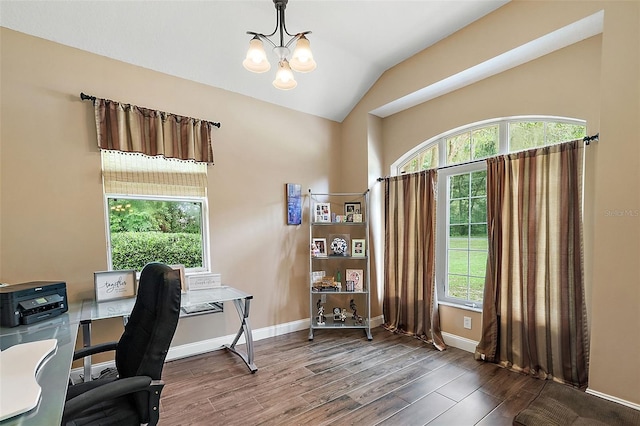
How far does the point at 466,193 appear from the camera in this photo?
3.13m

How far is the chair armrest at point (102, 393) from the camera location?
1.07 m

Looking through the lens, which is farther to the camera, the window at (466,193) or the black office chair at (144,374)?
the window at (466,193)

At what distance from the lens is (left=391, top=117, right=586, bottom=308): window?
2.79 meters

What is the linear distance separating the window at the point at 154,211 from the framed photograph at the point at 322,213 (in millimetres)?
1308

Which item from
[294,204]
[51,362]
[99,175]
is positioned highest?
[99,175]

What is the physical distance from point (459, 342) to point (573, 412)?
1682 mm

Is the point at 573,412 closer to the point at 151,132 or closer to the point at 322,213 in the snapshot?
the point at 322,213

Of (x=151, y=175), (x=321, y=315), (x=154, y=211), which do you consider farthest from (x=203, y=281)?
(x=321, y=315)

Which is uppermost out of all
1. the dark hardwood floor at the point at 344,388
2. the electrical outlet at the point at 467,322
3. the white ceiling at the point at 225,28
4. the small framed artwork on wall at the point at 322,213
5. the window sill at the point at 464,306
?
the white ceiling at the point at 225,28

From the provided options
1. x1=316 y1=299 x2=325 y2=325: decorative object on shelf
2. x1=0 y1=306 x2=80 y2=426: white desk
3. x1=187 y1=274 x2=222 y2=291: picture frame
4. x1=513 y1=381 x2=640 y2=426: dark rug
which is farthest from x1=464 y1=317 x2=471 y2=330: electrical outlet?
x1=0 y1=306 x2=80 y2=426: white desk

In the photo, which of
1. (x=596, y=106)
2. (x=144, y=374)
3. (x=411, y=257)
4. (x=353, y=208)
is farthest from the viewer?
(x=353, y=208)

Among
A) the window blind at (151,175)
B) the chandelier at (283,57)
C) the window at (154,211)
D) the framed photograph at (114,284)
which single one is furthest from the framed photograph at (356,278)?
the chandelier at (283,57)

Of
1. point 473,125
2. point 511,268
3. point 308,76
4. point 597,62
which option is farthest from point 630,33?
point 308,76

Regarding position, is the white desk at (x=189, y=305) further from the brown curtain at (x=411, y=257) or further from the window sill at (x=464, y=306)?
the window sill at (x=464, y=306)
